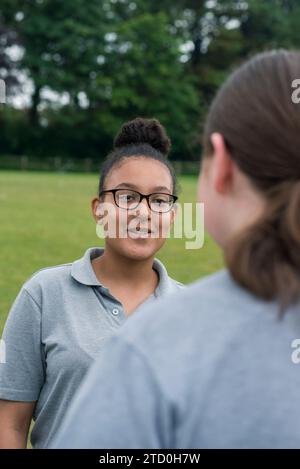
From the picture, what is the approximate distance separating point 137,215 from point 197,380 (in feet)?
5.00

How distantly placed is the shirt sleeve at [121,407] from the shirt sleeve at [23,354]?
4.02 feet

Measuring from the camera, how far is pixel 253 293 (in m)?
1.22

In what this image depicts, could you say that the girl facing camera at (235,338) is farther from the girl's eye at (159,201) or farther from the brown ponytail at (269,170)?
the girl's eye at (159,201)

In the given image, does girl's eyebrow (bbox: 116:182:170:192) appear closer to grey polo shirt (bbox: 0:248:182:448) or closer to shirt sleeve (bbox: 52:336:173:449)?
grey polo shirt (bbox: 0:248:182:448)

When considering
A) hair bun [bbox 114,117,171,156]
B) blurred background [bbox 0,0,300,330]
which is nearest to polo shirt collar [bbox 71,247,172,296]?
hair bun [bbox 114,117,171,156]

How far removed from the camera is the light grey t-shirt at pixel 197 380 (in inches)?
45.6

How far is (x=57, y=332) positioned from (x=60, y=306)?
83 millimetres

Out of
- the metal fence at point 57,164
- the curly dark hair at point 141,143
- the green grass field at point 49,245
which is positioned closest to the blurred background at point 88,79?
the metal fence at point 57,164

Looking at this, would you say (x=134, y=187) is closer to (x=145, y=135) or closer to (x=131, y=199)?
(x=131, y=199)

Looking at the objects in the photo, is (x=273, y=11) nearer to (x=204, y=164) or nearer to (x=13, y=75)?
(x=13, y=75)

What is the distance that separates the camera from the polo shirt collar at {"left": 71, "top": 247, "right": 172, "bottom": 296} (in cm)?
250
